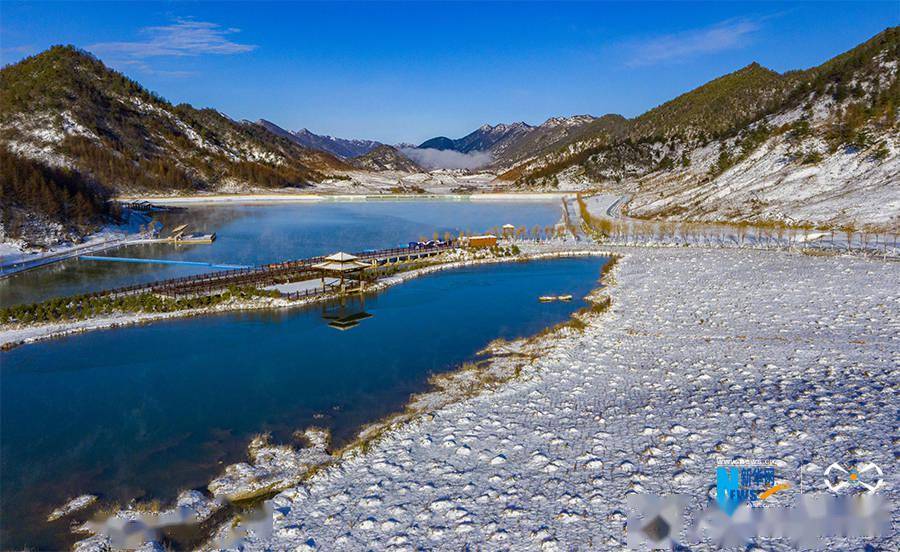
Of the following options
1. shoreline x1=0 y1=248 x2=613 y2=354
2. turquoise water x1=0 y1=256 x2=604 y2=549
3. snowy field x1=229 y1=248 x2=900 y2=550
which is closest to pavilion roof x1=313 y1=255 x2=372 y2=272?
shoreline x1=0 y1=248 x2=613 y2=354

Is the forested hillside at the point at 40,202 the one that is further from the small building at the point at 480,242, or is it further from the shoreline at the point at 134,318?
the small building at the point at 480,242

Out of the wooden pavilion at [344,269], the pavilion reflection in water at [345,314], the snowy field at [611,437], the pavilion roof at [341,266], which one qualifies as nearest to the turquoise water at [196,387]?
the pavilion reflection in water at [345,314]

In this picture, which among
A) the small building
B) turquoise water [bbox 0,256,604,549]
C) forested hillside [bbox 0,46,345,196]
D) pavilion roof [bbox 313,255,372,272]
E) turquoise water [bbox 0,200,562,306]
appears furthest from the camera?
forested hillside [bbox 0,46,345,196]

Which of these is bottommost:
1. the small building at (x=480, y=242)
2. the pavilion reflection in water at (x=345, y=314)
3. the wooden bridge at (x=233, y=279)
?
the pavilion reflection in water at (x=345, y=314)

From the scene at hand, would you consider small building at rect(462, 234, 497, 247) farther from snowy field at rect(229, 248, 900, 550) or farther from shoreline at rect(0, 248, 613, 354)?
snowy field at rect(229, 248, 900, 550)

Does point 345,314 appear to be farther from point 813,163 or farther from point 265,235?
point 813,163
